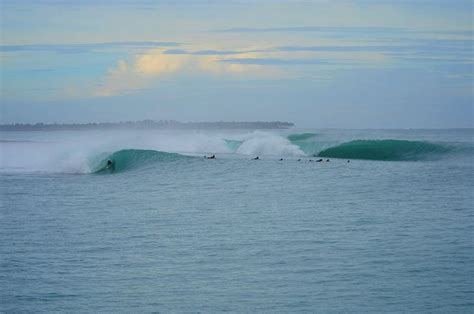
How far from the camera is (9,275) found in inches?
354

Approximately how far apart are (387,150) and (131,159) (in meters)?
13.0

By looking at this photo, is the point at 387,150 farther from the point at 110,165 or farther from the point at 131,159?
the point at 110,165

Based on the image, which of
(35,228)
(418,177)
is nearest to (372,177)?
(418,177)

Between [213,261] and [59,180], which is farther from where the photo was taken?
[59,180]

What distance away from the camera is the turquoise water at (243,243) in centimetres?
788

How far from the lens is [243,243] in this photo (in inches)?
422

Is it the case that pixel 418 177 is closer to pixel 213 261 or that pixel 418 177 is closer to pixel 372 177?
pixel 372 177

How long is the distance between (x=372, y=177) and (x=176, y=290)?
13.8 meters

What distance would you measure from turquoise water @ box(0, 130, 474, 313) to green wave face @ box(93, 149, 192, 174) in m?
5.43

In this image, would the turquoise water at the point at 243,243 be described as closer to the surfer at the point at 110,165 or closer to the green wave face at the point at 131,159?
the green wave face at the point at 131,159

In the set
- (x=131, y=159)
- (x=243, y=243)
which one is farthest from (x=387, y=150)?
(x=243, y=243)

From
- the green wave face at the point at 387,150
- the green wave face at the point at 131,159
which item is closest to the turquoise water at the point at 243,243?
the green wave face at the point at 131,159

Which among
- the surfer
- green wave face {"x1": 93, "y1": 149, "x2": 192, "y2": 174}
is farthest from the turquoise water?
→ the surfer

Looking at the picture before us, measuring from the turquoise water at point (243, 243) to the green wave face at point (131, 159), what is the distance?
17.8ft
